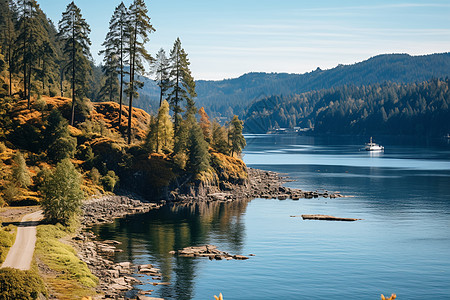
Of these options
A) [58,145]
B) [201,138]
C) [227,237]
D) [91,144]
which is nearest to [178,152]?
[201,138]

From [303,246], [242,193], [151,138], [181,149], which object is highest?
[151,138]

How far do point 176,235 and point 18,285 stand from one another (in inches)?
1598

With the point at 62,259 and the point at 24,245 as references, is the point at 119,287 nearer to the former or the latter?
the point at 62,259

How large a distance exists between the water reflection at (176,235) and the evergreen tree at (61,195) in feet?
19.5

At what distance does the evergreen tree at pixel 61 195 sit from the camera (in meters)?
69.9

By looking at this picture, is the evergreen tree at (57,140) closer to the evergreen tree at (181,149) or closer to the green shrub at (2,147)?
the green shrub at (2,147)

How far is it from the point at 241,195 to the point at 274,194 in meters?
9.16

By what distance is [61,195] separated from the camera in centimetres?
7088

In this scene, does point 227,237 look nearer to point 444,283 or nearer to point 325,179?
point 444,283

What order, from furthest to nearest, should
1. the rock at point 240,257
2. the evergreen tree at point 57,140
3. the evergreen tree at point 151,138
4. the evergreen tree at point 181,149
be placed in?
the evergreen tree at point 181,149 < the evergreen tree at point 151,138 < the evergreen tree at point 57,140 < the rock at point 240,257

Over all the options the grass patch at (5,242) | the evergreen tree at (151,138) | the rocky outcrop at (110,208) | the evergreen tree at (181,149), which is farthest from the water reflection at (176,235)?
the evergreen tree at (151,138)

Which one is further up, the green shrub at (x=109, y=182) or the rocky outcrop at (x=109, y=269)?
the green shrub at (x=109, y=182)

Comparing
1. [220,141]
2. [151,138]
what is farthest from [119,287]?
[220,141]

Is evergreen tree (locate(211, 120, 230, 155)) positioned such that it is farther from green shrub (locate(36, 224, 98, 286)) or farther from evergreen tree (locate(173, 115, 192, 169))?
green shrub (locate(36, 224, 98, 286))
